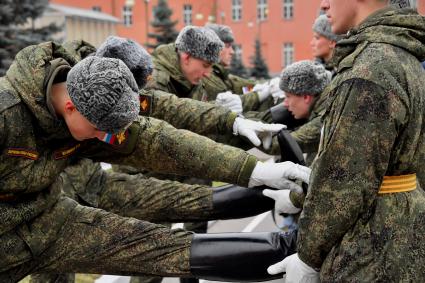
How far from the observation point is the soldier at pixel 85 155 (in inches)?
94.2

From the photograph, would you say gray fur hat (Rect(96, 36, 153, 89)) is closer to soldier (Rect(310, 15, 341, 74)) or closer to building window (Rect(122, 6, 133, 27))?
soldier (Rect(310, 15, 341, 74))

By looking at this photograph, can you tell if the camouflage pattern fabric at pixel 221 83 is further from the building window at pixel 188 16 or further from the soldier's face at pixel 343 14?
the building window at pixel 188 16

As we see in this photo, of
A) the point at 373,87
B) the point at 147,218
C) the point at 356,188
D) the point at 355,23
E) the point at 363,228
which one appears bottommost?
the point at 147,218

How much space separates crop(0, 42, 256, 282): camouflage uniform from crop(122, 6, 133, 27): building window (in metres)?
34.3

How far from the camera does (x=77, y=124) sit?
2.48m

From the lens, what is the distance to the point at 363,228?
200 cm

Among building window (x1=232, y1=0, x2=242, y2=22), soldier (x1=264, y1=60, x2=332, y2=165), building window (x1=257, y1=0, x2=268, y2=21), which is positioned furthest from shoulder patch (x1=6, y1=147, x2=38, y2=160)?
building window (x1=257, y1=0, x2=268, y2=21)

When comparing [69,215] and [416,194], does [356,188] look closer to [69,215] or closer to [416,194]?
[416,194]

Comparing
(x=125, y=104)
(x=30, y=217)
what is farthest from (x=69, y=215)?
(x=125, y=104)

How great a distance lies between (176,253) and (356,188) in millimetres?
1135

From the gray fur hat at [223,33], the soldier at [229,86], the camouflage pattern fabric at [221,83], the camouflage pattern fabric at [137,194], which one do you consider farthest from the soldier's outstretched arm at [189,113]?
the gray fur hat at [223,33]

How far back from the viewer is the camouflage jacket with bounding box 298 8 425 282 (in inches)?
73.7

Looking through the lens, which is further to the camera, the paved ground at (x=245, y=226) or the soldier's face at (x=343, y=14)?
the paved ground at (x=245, y=226)

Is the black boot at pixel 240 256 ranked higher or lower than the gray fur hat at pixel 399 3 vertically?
lower
